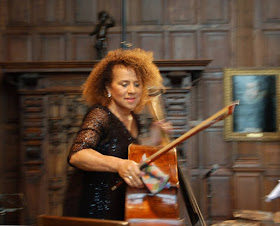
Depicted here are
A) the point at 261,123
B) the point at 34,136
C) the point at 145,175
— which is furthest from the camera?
the point at 261,123

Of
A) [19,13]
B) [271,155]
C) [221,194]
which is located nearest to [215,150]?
[221,194]

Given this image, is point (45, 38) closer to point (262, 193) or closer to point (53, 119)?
point (53, 119)

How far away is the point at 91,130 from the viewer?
193cm

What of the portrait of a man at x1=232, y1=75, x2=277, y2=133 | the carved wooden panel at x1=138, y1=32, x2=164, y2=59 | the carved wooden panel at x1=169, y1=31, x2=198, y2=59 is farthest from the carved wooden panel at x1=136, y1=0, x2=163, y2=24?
the portrait of a man at x1=232, y1=75, x2=277, y2=133

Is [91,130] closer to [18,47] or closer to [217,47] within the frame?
[217,47]

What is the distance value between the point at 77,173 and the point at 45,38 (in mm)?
3515

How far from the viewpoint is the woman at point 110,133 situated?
72.0 inches

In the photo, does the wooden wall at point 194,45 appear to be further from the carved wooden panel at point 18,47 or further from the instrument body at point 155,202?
the instrument body at point 155,202

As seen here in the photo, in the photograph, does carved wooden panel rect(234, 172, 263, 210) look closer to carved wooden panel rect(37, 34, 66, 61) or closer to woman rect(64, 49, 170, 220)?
carved wooden panel rect(37, 34, 66, 61)

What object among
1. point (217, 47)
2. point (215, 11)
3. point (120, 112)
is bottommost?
point (120, 112)

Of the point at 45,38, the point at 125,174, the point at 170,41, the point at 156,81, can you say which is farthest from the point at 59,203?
the point at 125,174

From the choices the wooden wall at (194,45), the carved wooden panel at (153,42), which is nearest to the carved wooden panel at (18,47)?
the wooden wall at (194,45)

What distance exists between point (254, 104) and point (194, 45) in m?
1.07

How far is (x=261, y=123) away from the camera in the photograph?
5023mm
